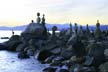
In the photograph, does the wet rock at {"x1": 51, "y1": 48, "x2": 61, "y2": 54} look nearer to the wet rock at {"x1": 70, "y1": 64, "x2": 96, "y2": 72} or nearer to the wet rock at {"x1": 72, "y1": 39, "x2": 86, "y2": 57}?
the wet rock at {"x1": 72, "y1": 39, "x2": 86, "y2": 57}

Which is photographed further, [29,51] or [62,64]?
[29,51]

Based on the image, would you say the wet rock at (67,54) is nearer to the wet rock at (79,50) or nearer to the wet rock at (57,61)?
the wet rock at (57,61)

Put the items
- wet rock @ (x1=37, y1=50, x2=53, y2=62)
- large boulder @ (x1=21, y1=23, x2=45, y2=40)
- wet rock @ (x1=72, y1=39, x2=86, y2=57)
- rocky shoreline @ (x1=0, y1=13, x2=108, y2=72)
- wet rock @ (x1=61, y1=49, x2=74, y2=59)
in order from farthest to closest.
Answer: large boulder @ (x1=21, y1=23, x2=45, y2=40), wet rock @ (x1=37, y1=50, x2=53, y2=62), wet rock @ (x1=61, y1=49, x2=74, y2=59), wet rock @ (x1=72, y1=39, x2=86, y2=57), rocky shoreline @ (x1=0, y1=13, x2=108, y2=72)

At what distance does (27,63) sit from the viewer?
198 feet

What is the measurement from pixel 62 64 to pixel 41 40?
108 feet

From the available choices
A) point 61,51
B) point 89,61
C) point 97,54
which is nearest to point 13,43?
point 61,51

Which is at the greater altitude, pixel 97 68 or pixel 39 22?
pixel 39 22

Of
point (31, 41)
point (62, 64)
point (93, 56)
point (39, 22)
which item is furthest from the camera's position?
point (39, 22)

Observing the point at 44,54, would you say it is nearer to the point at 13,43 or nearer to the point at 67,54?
the point at 67,54

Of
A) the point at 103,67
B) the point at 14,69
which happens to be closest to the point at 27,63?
the point at 14,69

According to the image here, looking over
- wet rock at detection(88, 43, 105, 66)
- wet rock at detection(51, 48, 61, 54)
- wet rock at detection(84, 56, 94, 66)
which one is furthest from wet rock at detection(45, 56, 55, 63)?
wet rock at detection(84, 56, 94, 66)

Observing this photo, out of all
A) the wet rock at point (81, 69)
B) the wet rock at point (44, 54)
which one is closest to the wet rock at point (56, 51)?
the wet rock at point (44, 54)

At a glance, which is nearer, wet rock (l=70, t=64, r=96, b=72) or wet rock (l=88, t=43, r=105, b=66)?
wet rock (l=70, t=64, r=96, b=72)

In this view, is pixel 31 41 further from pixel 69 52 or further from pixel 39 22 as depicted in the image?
pixel 69 52
